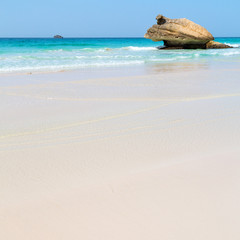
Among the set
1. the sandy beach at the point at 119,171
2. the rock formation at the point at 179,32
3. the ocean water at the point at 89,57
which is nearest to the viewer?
the sandy beach at the point at 119,171

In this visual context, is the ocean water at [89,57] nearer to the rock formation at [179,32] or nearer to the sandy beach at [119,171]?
the rock formation at [179,32]

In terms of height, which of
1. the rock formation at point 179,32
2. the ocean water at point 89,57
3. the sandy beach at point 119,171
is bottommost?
the sandy beach at point 119,171

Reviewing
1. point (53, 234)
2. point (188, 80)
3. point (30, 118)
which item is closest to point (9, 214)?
point (53, 234)

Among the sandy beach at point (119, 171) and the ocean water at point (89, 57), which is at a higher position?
the ocean water at point (89, 57)

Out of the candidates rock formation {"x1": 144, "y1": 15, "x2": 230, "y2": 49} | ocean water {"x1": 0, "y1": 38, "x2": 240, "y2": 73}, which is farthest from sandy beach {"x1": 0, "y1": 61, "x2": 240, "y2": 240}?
rock formation {"x1": 144, "y1": 15, "x2": 230, "y2": 49}

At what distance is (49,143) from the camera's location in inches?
142

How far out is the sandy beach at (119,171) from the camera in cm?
205

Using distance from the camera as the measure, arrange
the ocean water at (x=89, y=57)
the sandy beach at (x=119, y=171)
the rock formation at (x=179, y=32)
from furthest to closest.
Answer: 1. the rock formation at (x=179, y=32)
2. the ocean water at (x=89, y=57)
3. the sandy beach at (x=119, y=171)

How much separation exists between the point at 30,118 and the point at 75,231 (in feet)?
9.82

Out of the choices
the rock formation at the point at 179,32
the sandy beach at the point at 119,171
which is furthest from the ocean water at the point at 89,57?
the sandy beach at the point at 119,171

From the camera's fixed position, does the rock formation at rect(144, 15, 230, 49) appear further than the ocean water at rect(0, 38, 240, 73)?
Yes

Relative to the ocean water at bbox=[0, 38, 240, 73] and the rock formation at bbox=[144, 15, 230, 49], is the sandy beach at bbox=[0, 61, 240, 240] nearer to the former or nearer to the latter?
the ocean water at bbox=[0, 38, 240, 73]

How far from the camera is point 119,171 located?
2836mm

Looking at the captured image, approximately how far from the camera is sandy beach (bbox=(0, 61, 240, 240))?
2.05 metres
